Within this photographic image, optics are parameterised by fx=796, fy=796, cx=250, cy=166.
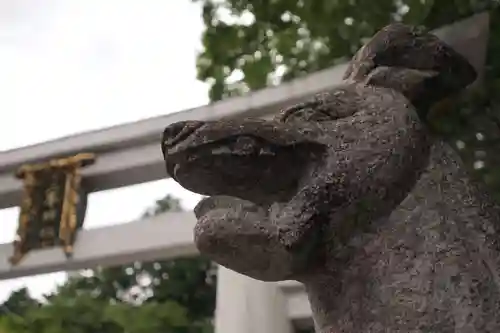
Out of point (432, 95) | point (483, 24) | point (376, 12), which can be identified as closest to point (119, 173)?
point (376, 12)

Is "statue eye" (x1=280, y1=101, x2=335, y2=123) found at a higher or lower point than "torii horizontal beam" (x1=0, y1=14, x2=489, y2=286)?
higher

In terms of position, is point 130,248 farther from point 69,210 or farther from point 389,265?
point 389,265

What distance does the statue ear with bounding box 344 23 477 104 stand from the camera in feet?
3.20

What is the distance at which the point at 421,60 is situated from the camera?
3.21 feet

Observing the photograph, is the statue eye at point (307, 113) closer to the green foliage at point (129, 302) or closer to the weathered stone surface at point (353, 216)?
the weathered stone surface at point (353, 216)

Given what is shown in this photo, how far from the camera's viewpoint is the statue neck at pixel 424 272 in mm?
802

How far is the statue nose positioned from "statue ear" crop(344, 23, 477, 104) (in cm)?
25

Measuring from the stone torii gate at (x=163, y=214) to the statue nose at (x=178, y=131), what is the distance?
6.33 feet

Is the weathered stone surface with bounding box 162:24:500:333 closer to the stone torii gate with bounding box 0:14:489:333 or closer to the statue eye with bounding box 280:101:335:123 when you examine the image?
the statue eye with bounding box 280:101:335:123

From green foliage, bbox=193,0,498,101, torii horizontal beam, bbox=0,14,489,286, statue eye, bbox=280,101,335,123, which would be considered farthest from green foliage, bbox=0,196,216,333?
statue eye, bbox=280,101,335,123

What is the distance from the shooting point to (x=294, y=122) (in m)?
0.93

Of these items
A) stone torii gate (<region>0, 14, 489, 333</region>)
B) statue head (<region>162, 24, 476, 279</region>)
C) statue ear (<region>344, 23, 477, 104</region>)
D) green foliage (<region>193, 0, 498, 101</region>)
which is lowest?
stone torii gate (<region>0, 14, 489, 333</region>)

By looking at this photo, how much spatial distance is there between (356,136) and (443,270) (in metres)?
0.18

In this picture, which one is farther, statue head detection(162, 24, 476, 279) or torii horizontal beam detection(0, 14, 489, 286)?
torii horizontal beam detection(0, 14, 489, 286)
